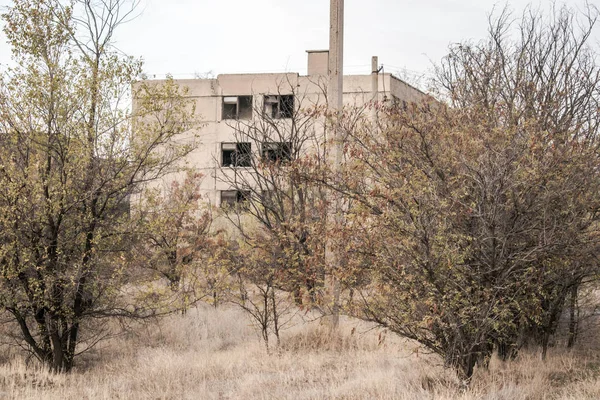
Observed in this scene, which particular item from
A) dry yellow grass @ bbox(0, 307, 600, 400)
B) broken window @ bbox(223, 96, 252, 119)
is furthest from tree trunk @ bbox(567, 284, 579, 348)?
broken window @ bbox(223, 96, 252, 119)

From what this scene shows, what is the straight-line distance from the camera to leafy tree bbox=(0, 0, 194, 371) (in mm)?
10523

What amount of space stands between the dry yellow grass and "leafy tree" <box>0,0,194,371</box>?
1204mm

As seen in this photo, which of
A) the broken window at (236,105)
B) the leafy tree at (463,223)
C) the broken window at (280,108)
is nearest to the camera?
the leafy tree at (463,223)

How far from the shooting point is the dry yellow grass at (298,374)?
8.42m

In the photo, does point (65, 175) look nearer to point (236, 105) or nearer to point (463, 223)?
point (463, 223)

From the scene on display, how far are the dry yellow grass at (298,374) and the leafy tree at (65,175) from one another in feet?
3.95

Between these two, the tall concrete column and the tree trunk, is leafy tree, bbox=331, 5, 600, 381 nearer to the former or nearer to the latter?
the tree trunk

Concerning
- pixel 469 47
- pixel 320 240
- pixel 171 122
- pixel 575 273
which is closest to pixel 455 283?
pixel 320 240

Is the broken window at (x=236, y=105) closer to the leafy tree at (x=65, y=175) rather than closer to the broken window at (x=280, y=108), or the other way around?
the broken window at (x=280, y=108)

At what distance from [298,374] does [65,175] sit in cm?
474

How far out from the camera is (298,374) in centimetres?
1016

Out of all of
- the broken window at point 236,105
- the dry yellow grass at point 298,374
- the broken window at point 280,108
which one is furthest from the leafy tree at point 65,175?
the broken window at point 236,105

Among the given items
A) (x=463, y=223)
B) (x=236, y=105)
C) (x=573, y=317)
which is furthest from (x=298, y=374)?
(x=236, y=105)

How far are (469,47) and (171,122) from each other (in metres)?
7.94
